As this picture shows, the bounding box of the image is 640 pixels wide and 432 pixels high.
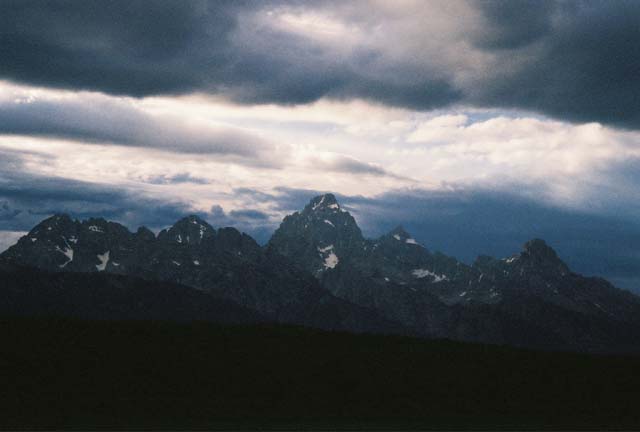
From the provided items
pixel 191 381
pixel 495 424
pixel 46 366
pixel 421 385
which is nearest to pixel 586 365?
pixel 421 385

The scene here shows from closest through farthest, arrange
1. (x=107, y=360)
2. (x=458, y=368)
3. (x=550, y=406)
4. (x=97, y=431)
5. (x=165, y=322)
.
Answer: (x=97, y=431)
(x=550, y=406)
(x=107, y=360)
(x=458, y=368)
(x=165, y=322)

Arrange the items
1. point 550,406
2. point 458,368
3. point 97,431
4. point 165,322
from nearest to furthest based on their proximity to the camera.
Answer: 1. point 97,431
2. point 550,406
3. point 458,368
4. point 165,322

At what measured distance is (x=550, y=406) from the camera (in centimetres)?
5888

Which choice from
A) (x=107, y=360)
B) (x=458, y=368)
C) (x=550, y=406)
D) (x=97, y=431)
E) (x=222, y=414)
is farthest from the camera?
(x=458, y=368)

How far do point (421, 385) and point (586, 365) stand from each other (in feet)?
64.5

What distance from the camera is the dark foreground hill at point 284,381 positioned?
51.2m

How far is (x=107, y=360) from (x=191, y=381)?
8.25 m

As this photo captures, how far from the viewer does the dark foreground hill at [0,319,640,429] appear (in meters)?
51.2

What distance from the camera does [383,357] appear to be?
70.8 metres

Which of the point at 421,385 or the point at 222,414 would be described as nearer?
the point at 222,414

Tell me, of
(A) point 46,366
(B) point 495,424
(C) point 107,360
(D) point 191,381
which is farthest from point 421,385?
(A) point 46,366

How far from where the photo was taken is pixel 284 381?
61.5 meters

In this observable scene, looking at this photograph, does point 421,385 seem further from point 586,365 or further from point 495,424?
Answer: point 586,365

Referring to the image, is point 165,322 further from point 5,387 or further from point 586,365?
point 586,365
